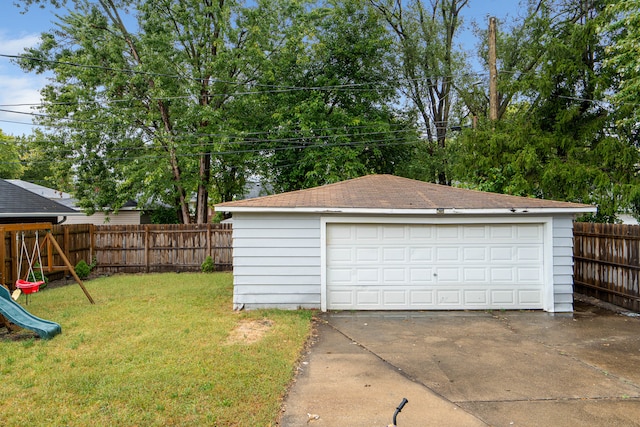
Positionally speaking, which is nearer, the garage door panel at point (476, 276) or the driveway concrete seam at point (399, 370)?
the driveway concrete seam at point (399, 370)

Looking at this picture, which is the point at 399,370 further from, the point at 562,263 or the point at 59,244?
the point at 59,244

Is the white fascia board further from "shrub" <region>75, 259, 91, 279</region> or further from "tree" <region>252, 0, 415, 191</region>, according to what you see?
"tree" <region>252, 0, 415, 191</region>

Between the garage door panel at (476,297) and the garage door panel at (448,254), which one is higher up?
the garage door panel at (448,254)

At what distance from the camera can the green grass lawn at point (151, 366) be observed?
3.74 metres

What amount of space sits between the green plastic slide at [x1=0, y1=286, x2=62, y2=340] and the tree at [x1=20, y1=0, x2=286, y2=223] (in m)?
9.03

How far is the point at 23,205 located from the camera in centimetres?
1353

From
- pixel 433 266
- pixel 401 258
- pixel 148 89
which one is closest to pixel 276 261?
pixel 401 258

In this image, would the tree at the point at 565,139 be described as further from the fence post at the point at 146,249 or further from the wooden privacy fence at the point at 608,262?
the fence post at the point at 146,249

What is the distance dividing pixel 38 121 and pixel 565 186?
19.9 meters

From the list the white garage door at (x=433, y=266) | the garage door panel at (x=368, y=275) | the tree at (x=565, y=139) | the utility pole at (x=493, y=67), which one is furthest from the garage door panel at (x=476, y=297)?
the utility pole at (x=493, y=67)

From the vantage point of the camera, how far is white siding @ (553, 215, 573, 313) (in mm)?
8234

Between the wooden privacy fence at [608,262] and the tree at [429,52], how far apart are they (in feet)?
36.0

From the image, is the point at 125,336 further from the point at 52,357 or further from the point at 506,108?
the point at 506,108

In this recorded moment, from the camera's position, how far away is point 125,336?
20.7ft
